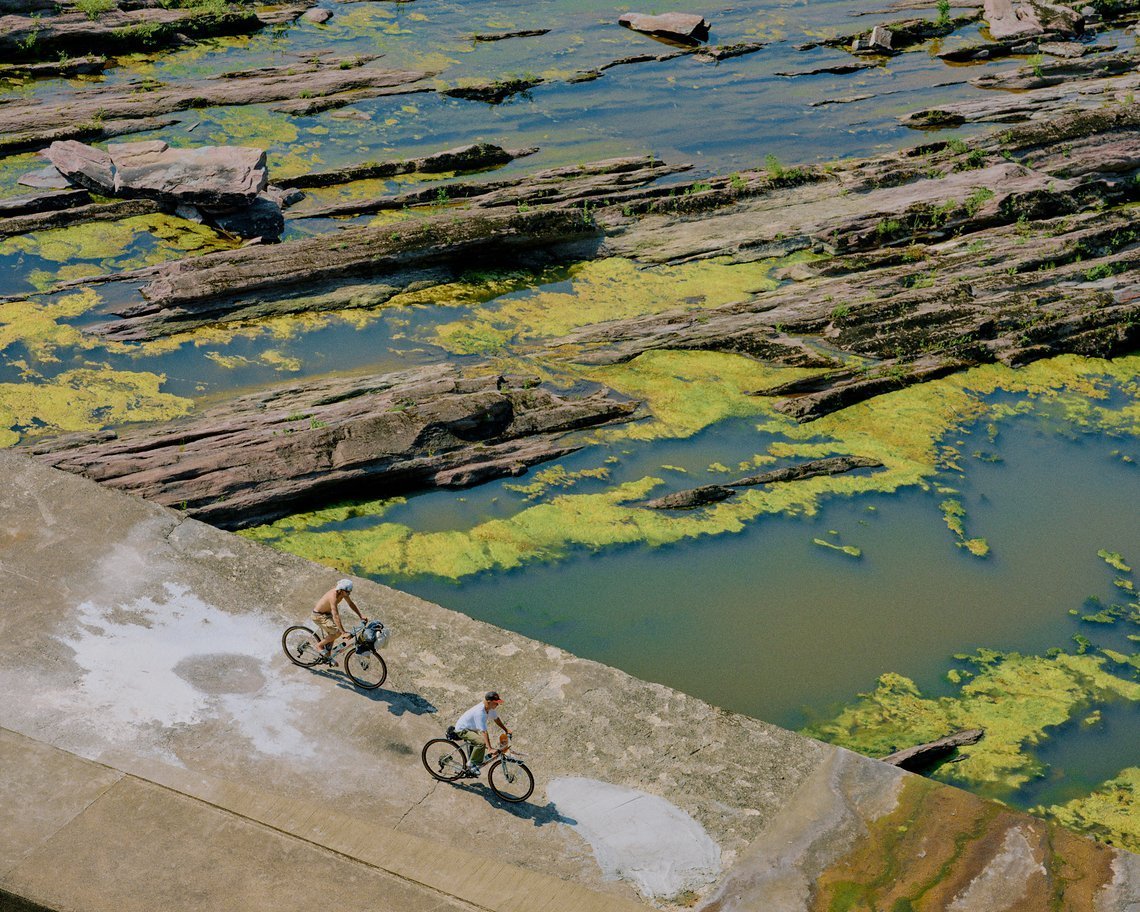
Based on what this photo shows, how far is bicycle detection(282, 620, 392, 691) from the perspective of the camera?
1246 centimetres

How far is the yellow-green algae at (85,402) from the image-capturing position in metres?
18.6

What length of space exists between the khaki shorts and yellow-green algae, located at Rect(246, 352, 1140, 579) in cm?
372

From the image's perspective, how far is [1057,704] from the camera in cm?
1513

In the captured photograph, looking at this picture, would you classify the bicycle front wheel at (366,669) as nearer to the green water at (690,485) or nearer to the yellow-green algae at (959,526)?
the green water at (690,485)

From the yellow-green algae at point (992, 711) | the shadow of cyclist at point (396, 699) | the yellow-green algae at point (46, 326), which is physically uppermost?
the yellow-green algae at point (46, 326)

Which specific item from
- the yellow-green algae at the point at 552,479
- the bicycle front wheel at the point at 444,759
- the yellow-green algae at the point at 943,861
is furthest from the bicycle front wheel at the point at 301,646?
the yellow-green algae at the point at 943,861

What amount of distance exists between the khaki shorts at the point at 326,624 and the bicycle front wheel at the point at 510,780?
255cm

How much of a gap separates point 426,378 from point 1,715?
987cm

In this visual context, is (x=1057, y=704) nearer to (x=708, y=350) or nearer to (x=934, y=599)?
(x=934, y=599)

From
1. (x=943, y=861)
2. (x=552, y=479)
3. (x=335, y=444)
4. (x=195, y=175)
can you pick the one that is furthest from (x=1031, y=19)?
(x=943, y=861)

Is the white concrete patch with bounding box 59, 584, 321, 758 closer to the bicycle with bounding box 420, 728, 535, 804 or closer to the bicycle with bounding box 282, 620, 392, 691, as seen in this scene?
the bicycle with bounding box 282, 620, 392, 691

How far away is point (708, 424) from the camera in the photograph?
20.2 m

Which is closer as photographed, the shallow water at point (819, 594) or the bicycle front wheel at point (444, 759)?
the bicycle front wheel at point (444, 759)

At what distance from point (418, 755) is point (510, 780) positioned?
46.6 inches
